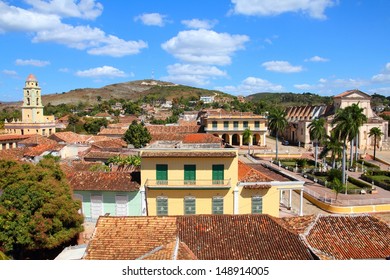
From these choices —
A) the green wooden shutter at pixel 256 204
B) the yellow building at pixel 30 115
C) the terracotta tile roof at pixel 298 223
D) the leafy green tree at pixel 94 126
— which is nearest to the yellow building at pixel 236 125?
the leafy green tree at pixel 94 126

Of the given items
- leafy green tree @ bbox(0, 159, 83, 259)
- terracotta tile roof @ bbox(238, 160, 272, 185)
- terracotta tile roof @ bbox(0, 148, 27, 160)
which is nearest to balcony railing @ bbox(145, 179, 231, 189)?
terracotta tile roof @ bbox(238, 160, 272, 185)

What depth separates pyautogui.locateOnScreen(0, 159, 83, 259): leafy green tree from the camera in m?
14.2

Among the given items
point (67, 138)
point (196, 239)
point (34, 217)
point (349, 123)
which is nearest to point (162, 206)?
point (34, 217)

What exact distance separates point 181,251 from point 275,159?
3766 cm

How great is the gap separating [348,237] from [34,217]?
1226 centimetres

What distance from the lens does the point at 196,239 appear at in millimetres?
12469

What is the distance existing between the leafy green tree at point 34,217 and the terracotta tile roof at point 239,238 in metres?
5.53

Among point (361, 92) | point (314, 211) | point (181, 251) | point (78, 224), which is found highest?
point (361, 92)

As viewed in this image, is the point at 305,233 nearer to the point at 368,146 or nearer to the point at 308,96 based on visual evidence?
the point at 368,146

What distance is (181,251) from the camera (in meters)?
10.5

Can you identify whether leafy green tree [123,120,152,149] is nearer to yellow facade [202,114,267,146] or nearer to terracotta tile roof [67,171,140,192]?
yellow facade [202,114,267,146]

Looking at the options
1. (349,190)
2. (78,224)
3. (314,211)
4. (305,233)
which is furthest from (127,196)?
(349,190)

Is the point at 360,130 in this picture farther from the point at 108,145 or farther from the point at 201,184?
the point at 201,184

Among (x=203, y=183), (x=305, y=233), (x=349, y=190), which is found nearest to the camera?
(x=305, y=233)
